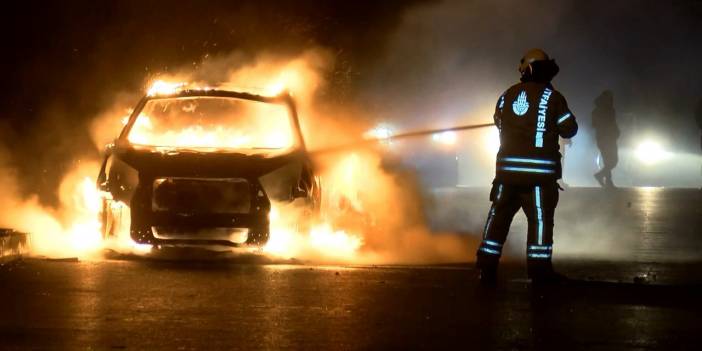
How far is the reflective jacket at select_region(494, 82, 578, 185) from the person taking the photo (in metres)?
9.12

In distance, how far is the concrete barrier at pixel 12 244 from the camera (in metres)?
10.3

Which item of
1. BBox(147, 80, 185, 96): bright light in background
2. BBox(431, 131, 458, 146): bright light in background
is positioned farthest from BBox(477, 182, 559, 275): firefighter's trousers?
BBox(431, 131, 458, 146): bright light in background

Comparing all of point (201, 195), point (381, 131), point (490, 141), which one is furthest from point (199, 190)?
point (490, 141)

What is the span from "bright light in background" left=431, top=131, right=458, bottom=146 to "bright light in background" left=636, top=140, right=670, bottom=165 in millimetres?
5124

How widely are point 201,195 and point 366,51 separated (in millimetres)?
12840

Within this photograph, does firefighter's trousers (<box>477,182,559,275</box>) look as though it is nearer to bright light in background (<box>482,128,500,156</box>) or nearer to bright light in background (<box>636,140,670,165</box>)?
bright light in background (<box>482,128,500,156</box>)

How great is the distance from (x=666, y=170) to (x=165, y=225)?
2425cm

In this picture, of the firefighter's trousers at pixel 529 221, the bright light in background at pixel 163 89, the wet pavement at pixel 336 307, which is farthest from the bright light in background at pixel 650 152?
the firefighter's trousers at pixel 529 221

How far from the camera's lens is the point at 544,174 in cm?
909

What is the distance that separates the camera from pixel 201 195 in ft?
33.0

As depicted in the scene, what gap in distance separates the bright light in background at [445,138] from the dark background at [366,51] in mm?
393

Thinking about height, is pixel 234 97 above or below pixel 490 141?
below

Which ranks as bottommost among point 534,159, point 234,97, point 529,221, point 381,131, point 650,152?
point 529,221

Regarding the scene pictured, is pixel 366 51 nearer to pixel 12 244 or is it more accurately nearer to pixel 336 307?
pixel 12 244
